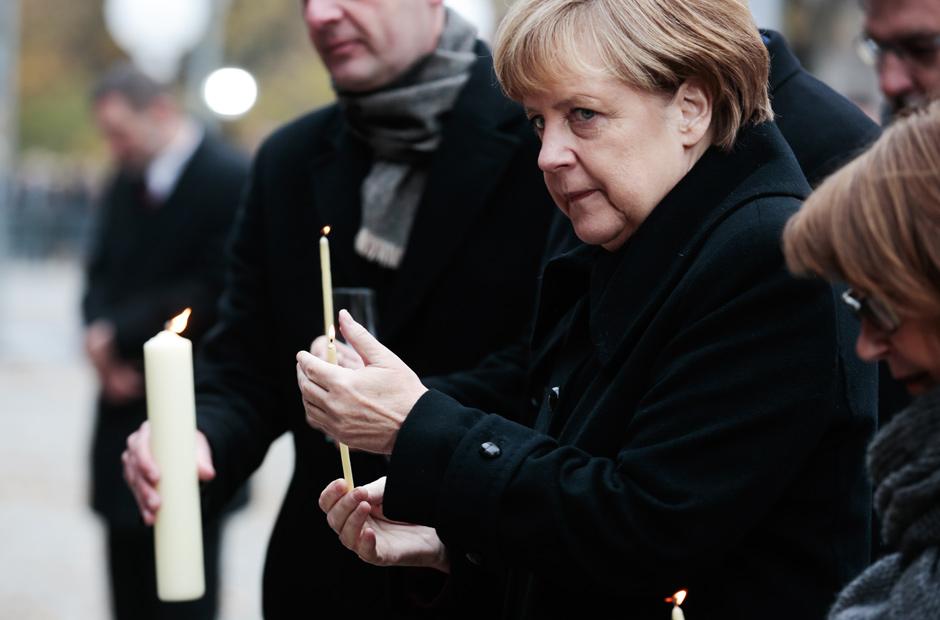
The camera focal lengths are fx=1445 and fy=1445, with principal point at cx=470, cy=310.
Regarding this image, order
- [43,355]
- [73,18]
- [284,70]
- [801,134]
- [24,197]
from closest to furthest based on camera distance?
1. [801,134]
2. [43,355]
3. [24,197]
4. [284,70]
5. [73,18]

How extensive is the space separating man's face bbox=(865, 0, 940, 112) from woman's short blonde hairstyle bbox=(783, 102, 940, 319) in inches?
61.0

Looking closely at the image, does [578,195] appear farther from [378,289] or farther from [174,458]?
[378,289]

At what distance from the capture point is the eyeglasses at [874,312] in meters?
1.81

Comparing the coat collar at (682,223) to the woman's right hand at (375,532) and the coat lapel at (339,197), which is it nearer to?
the woman's right hand at (375,532)

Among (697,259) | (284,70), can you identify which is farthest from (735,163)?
(284,70)

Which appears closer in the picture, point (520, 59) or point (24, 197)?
point (520, 59)

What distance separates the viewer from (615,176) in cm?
222

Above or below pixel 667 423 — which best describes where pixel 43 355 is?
below

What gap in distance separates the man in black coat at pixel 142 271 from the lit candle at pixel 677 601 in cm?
312

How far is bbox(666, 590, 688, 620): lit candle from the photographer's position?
2035mm

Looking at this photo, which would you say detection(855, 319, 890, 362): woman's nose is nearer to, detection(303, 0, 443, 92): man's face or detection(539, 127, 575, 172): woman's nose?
detection(539, 127, 575, 172): woman's nose

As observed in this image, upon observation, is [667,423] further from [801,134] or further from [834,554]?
[801,134]

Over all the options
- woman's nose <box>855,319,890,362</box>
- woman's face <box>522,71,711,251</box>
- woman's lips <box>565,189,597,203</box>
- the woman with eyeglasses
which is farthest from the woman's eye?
woman's nose <box>855,319,890,362</box>

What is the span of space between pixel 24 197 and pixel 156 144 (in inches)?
1017
